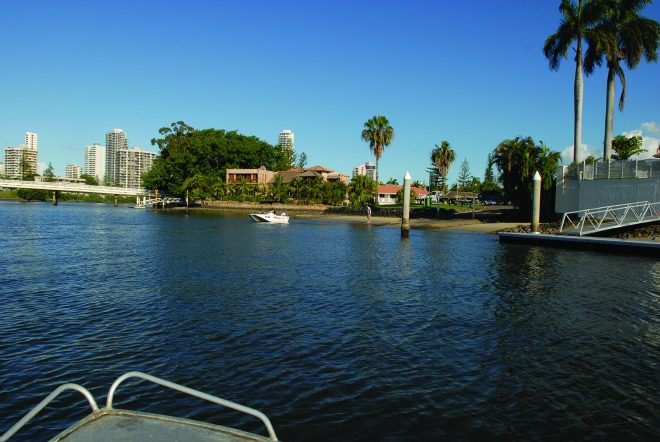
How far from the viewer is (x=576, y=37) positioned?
1705 inches

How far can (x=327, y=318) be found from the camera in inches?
512

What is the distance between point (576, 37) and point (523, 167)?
14355 mm

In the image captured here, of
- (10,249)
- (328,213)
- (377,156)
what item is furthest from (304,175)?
(10,249)

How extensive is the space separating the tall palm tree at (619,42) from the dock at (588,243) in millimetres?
14185

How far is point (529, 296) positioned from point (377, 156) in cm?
6246

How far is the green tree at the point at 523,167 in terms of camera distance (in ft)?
172

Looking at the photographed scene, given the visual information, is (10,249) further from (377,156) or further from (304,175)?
(304,175)

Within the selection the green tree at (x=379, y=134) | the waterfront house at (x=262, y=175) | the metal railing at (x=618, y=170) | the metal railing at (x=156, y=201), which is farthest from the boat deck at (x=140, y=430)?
the metal railing at (x=156, y=201)

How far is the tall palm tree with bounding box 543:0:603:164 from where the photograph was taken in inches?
1674

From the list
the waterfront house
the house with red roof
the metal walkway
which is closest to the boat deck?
the metal walkway

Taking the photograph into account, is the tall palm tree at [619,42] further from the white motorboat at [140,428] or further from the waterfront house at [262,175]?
the waterfront house at [262,175]

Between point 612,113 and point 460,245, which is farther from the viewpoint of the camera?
point 612,113

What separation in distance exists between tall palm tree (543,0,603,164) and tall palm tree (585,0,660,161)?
91cm

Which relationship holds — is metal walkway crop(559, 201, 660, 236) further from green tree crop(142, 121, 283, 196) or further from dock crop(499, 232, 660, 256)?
green tree crop(142, 121, 283, 196)
